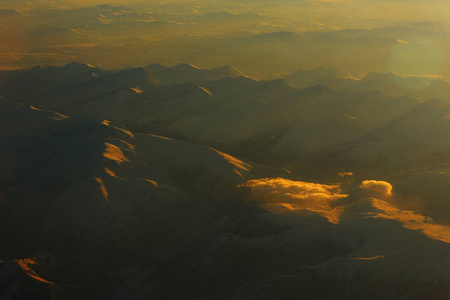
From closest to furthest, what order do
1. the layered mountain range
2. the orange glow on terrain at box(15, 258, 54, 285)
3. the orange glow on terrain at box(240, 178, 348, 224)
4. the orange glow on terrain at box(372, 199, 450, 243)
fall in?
the orange glow on terrain at box(15, 258, 54, 285)
the layered mountain range
the orange glow on terrain at box(372, 199, 450, 243)
the orange glow on terrain at box(240, 178, 348, 224)

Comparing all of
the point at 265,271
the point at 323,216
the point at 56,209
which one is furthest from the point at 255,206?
the point at 56,209

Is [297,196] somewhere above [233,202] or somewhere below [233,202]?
above

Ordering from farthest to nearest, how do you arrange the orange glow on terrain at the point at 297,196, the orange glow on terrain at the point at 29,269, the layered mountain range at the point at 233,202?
the orange glow on terrain at the point at 297,196
the layered mountain range at the point at 233,202
the orange glow on terrain at the point at 29,269

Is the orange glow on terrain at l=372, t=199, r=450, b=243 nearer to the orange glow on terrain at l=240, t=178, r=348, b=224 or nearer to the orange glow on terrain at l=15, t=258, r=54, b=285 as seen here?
the orange glow on terrain at l=240, t=178, r=348, b=224

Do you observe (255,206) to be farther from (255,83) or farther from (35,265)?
(255,83)

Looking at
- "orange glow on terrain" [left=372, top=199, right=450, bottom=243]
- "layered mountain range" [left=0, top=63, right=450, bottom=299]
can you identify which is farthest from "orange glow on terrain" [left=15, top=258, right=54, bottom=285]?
"orange glow on terrain" [left=372, top=199, right=450, bottom=243]

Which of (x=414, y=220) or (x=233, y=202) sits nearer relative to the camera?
(x=414, y=220)

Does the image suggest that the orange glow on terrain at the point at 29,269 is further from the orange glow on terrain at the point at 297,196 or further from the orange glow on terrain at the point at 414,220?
the orange glow on terrain at the point at 414,220

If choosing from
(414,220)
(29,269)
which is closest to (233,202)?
(414,220)

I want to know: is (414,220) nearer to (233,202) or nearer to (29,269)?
(233,202)

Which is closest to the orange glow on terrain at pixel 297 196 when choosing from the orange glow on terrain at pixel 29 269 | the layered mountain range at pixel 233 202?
the layered mountain range at pixel 233 202

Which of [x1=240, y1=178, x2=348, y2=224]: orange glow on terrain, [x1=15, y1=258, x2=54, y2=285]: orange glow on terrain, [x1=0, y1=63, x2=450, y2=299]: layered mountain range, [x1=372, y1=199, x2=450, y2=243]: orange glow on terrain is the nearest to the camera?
[x1=15, y1=258, x2=54, y2=285]: orange glow on terrain
